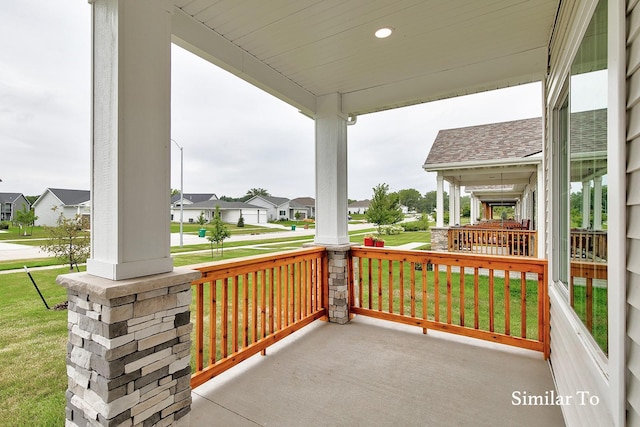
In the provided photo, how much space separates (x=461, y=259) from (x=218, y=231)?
2.51 meters

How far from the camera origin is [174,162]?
2.11 m

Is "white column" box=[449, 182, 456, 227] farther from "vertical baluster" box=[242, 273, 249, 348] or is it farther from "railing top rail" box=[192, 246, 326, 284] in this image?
"vertical baluster" box=[242, 273, 249, 348]

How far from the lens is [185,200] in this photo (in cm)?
226

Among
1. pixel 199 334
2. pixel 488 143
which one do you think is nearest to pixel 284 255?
pixel 199 334

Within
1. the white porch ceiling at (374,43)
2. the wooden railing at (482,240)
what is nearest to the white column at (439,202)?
the wooden railing at (482,240)

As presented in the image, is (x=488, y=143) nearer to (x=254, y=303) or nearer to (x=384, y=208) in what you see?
(x=384, y=208)

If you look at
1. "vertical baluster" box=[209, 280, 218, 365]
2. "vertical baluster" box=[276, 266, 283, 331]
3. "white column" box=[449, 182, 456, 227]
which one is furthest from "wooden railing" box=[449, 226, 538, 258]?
"vertical baluster" box=[209, 280, 218, 365]

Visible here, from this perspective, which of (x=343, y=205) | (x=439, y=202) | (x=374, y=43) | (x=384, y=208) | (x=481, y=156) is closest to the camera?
(x=374, y=43)

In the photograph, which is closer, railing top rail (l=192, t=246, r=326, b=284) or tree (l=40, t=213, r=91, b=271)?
tree (l=40, t=213, r=91, b=271)

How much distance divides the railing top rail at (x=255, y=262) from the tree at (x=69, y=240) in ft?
2.32

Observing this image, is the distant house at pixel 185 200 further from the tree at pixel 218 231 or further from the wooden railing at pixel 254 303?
the wooden railing at pixel 254 303

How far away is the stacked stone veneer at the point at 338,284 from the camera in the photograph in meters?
3.83

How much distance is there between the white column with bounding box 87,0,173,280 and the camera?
1.58 m

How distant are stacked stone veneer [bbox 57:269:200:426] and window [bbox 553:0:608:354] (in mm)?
2040
